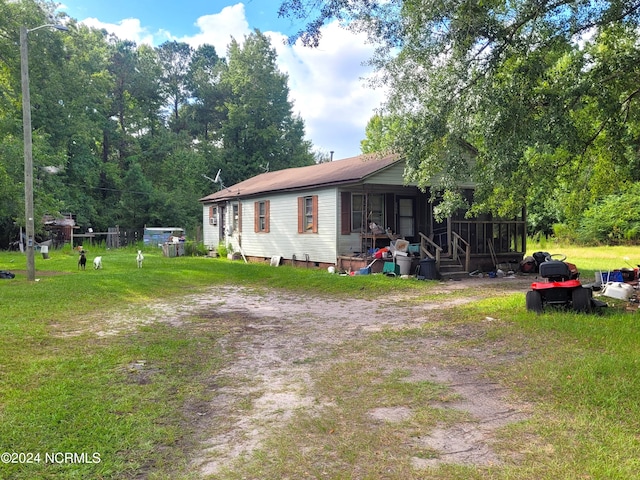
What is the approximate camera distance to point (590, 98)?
333 inches

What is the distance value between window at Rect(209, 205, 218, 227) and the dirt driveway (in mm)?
15210

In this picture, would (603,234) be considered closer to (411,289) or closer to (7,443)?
(411,289)

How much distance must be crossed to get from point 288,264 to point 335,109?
729cm

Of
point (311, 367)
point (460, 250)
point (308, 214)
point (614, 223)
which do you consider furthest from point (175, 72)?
point (311, 367)

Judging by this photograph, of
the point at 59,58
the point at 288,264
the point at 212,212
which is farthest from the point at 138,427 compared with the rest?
the point at 59,58

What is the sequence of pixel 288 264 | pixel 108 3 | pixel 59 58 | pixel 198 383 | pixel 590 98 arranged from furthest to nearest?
pixel 59 58 → pixel 288 264 → pixel 108 3 → pixel 590 98 → pixel 198 383

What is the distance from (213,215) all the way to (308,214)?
9.83 meters

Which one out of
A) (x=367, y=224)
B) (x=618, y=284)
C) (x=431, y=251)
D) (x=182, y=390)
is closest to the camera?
(x=182, y=390)

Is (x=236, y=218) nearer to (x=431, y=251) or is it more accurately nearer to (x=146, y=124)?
(x=431, y=251)

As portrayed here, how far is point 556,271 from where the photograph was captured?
758 centimetres

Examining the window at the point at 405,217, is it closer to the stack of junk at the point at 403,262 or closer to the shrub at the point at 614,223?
the stack of junk at the point at 403,262

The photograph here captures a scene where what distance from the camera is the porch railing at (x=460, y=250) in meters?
15.0

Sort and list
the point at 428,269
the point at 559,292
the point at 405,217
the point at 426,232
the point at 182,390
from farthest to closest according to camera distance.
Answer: the point at 405,217 < the point at 426,232 < the point at 428,269 < the point at 559,292 < the point at 182,390

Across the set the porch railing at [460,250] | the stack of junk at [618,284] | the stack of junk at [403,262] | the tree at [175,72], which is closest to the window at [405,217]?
the porch railing at [460,250]
